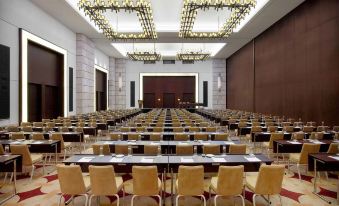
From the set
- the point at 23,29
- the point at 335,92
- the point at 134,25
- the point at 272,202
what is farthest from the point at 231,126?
the point at 134,25

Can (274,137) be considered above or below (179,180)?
above

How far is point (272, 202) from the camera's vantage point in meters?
5.39

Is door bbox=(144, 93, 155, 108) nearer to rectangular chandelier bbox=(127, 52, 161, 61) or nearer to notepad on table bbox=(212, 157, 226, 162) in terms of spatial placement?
rectangular chandelier bbox=(127, 52, 161, 61)

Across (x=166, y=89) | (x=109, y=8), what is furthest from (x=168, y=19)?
(x=166, y=89)

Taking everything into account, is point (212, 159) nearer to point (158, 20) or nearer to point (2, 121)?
point (2, 121)

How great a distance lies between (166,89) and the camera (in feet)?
114

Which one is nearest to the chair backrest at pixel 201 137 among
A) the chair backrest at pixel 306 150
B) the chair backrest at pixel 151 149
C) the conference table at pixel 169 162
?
the chair backrest at pixel 151 149

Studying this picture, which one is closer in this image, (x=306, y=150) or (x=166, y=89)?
(x=306, y=150)

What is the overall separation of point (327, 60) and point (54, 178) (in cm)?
1077

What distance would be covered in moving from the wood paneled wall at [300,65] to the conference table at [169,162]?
7.73m

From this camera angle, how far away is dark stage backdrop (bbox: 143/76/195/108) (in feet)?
113

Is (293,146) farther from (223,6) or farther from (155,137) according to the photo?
(223,6)

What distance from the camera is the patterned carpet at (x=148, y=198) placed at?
536 centimetres

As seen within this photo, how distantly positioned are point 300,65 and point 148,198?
11557 millimetres
